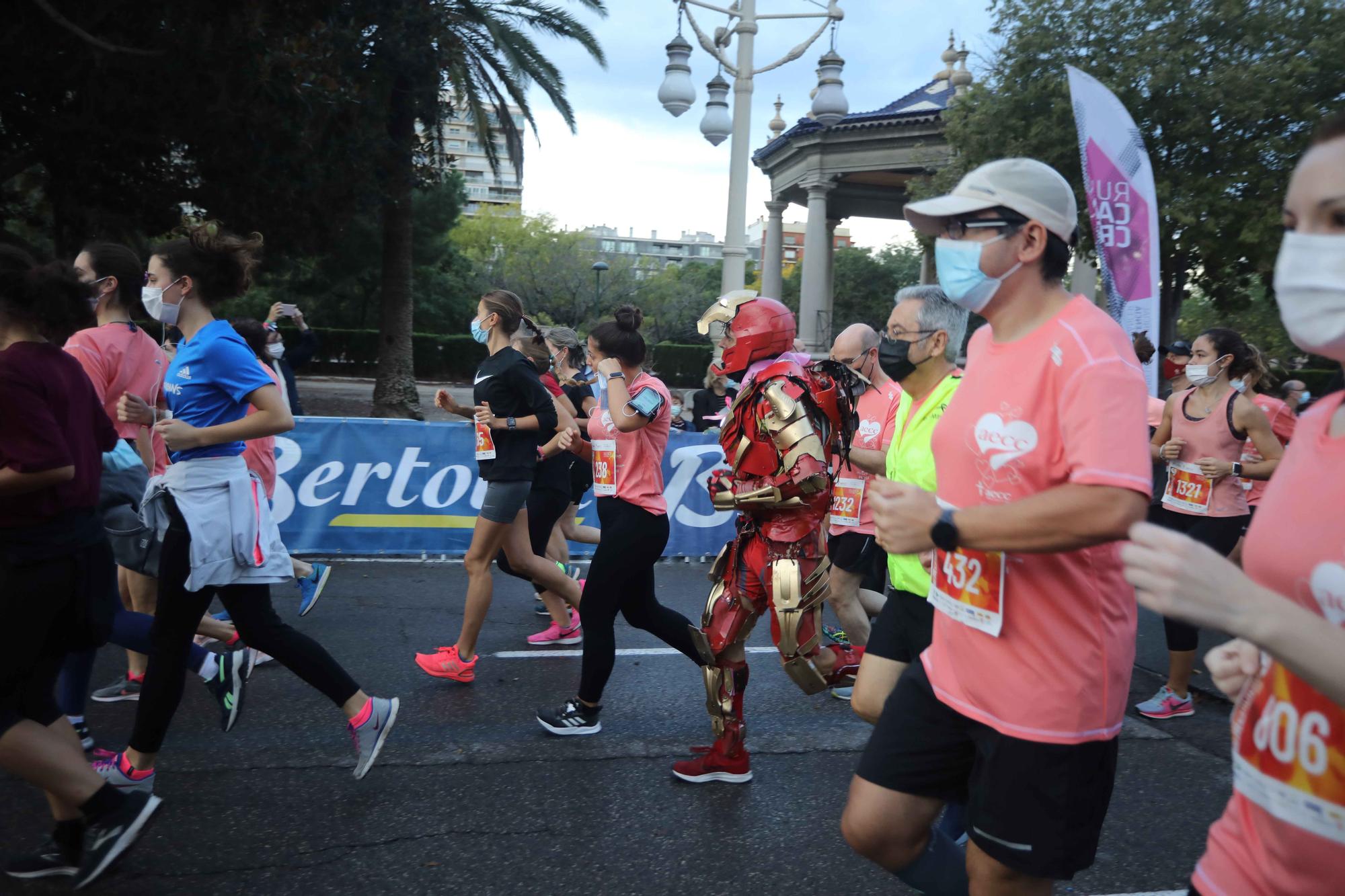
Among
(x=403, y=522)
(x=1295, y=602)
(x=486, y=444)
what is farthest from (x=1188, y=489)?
(x=403, y=522)

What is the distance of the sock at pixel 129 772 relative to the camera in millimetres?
3637

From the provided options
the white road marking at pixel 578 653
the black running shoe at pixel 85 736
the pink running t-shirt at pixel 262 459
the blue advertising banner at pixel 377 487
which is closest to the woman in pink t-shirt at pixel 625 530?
the white road marking at pixel 578 653

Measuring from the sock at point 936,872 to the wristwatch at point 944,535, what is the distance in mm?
884

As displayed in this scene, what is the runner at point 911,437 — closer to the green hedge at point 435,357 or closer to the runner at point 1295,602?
the runner at point 1295,602

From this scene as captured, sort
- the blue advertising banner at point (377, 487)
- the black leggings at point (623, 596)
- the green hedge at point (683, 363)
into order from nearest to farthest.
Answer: the black leggings at point (623, 596), the blue advertising banner at point (377, 487), the green hedge at point (683, 363)

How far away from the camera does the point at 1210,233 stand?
1956cm

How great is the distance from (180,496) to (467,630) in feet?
6.84

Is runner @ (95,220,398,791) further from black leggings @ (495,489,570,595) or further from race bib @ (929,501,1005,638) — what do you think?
black leggings @ (495,489,570,595)

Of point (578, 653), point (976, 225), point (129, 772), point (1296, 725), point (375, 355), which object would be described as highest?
point (976, 225)

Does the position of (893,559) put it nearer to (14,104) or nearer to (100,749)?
(100,749)

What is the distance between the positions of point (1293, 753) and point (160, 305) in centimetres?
366

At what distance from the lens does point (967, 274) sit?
7.55 ft

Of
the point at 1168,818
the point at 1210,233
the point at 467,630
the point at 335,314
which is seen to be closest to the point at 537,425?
the point at 467,630

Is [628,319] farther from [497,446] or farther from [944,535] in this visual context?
[944,535]
